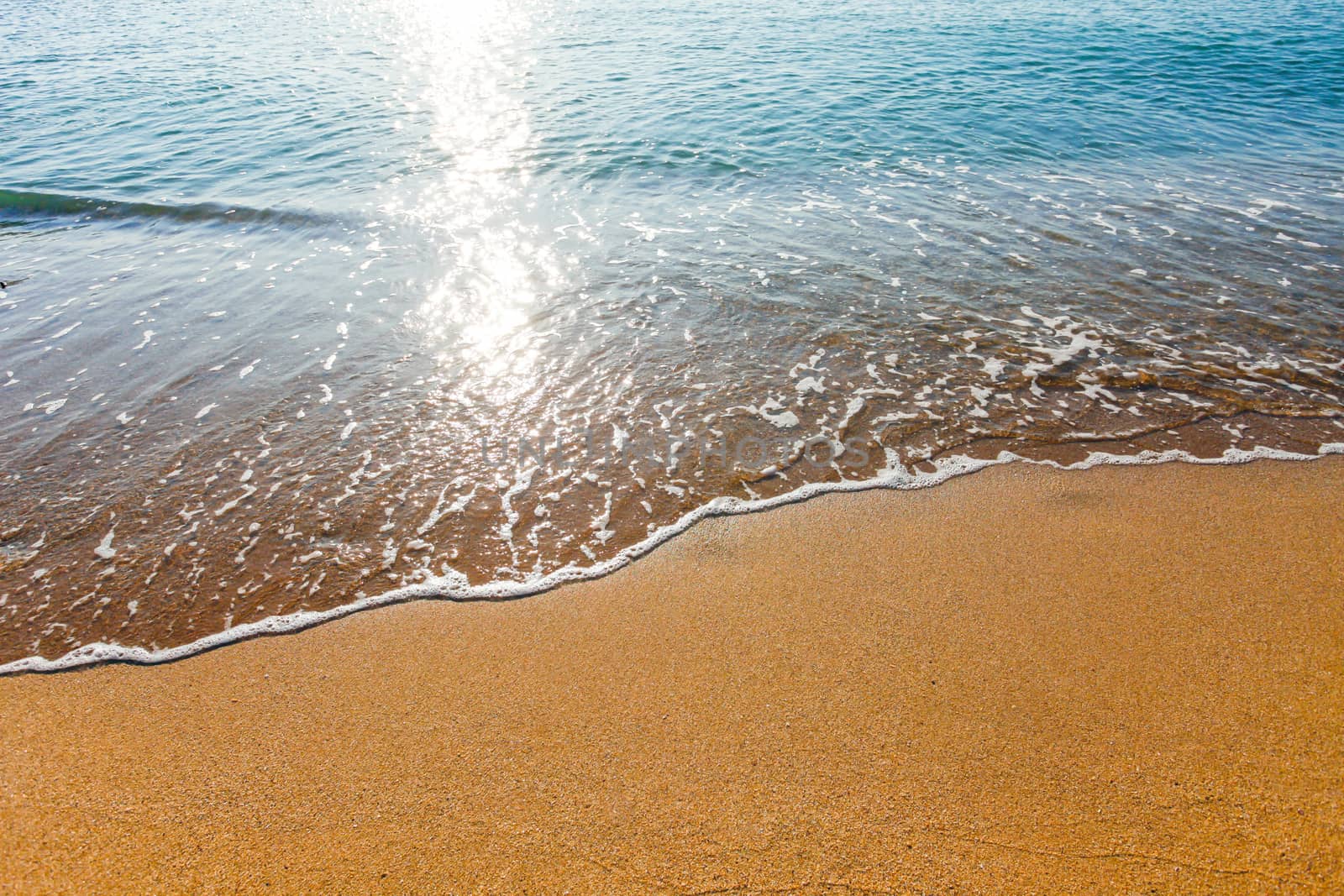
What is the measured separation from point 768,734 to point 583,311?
544 centimetres

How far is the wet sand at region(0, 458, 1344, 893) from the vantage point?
2773mm

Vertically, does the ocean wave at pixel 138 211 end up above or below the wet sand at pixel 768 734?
above

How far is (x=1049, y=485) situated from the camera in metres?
4.86

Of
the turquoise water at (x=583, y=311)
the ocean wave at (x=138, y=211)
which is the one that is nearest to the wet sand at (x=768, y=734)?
the turquoise water at (x=583, y=311)

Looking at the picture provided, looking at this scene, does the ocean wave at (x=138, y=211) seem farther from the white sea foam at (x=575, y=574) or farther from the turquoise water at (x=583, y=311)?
the white sea foam at (x=575, y=574)

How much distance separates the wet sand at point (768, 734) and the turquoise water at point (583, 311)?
2.13ft

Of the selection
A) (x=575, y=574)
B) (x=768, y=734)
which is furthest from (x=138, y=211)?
(x=768, y=734)

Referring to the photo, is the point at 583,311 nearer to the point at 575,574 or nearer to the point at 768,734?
the point at 575,574

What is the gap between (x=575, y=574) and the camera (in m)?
4.30

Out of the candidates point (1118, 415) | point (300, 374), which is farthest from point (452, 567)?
point (1118, 415)

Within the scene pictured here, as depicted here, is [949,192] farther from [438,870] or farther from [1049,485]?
[438,870]

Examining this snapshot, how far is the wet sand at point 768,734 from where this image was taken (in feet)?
9.10

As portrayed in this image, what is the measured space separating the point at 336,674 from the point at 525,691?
1.04 meters

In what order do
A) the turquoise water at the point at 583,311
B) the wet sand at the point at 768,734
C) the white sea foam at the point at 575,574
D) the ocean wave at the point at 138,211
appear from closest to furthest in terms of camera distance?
the wet sand at the point at 768,734, the white sea foam at the point at 575,574, the turquoise water at the point at 583,311, the ocean wave at the point at 138,211
